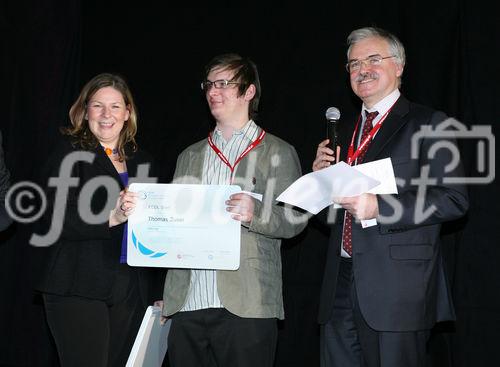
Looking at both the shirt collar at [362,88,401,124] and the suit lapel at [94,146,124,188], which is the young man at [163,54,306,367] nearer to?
the suit lapel at [94,146,124,188]

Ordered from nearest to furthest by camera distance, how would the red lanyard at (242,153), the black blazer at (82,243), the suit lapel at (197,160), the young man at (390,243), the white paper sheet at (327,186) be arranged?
1. the white paper sheet at (327,186)
2. the young man at (390,243)
3. the black blazer at (82,243)
4. the red lanyard at (242,153)
5. the suit lapel at (197,160)

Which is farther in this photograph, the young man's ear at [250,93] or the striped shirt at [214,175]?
the young man's ear at [250,93]

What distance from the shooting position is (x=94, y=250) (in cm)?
272

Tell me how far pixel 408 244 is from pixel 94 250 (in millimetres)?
1378

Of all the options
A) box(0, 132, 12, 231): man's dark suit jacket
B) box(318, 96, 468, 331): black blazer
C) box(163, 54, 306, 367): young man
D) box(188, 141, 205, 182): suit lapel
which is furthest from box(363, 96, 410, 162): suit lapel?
box(0, 132, 12, 231): man's dark suit jacket

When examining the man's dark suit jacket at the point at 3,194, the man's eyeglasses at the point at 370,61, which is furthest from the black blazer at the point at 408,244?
the man's dark suit jacket at the point at 3,194

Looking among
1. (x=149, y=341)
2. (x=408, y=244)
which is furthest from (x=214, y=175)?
(x=408, y=244)

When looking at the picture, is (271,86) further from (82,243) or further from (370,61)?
(82,243)

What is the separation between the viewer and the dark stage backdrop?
→ 3.48m

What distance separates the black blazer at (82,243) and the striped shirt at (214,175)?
38 cm

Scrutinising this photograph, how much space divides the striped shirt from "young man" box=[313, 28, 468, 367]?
0.45m

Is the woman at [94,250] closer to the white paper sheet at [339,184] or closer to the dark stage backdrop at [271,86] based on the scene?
the white paper sheet at [339,184]

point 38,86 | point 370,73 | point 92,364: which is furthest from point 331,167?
point 38,86

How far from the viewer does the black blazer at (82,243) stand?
2.63 m
